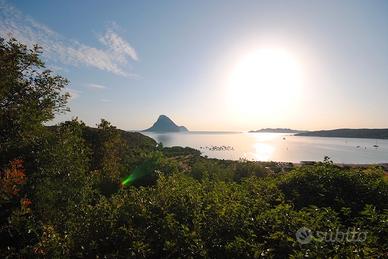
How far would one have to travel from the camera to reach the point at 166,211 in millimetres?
8898

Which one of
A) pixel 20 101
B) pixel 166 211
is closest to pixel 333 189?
pixel 166 211

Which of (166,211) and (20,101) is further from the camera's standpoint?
(20,101)

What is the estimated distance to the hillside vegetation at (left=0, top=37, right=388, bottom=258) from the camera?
7.31 m

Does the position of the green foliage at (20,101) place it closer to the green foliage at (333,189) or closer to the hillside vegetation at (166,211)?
the hillside vegetation at (166,211)

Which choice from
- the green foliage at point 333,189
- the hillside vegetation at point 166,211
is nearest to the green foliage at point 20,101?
the hillside vegetation at point 166,211

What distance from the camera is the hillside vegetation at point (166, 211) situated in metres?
7.31

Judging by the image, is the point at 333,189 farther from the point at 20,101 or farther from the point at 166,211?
the point at 20,101

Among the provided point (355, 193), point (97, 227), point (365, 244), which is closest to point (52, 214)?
point (97, 227)

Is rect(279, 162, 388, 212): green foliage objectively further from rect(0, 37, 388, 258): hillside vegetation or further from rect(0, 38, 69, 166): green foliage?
rect(0, 38, 69, 166): green foliage

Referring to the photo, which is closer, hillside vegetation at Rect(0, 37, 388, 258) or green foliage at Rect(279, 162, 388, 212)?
hillside vegetation at Rect(0, 37, 388, 258)

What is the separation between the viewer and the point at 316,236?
6.92 metres

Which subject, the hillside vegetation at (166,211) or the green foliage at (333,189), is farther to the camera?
the green foliage at (333,189)

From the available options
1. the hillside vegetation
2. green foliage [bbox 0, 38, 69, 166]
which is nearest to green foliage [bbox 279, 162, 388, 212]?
the hillside vegetation

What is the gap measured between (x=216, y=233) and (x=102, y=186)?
20521 millimetres
